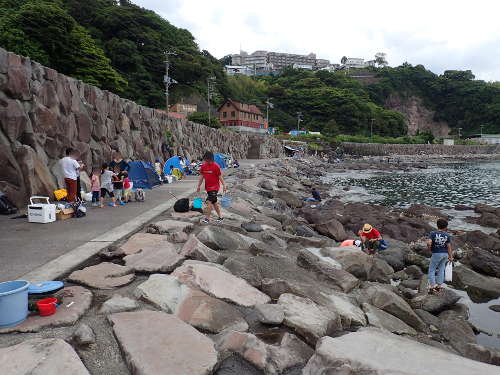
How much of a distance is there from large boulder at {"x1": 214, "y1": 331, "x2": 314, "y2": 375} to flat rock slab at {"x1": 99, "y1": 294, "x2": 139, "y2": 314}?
105 cm

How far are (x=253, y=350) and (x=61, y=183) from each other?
29.0 feet

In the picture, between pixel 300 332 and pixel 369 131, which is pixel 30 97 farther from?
pixel 369 131

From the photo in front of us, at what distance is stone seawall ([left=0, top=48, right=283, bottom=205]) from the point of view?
8648 millimetres

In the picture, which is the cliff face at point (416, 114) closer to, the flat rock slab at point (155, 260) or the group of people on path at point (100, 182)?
the group of people on path at point (100, 182)

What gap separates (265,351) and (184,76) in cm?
6470

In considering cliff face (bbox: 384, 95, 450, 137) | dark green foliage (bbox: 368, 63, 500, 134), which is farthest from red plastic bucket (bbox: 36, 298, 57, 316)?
cliff face (bbox: 384, 95, 450, 137)

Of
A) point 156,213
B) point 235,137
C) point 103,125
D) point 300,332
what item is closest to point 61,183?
point 156,213

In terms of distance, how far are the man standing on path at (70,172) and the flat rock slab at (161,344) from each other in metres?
6.78

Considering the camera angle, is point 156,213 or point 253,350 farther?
point 156,213

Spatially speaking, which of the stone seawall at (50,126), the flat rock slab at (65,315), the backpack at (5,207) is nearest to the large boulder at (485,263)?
the flat rock slab at (65,315)

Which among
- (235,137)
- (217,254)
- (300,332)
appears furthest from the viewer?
(235,137)

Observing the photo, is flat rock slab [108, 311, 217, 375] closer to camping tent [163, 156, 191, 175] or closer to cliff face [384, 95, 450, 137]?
camping tent [163, 156, 191, 175]

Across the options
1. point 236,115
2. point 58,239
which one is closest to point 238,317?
point 58,239

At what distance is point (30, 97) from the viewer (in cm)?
971
